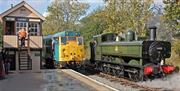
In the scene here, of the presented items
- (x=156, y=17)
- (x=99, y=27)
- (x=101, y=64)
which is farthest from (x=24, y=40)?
(x=99, y=27)

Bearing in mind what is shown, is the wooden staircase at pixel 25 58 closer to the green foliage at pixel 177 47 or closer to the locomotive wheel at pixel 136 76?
the locomotive wheel at pixel 136 76

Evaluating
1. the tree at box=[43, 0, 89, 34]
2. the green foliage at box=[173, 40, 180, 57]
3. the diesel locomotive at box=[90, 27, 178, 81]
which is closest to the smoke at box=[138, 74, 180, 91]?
the diesel locomotive at box=[90, 27, 178, 81]

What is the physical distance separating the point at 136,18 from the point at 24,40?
1386cm

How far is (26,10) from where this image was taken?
28703mm

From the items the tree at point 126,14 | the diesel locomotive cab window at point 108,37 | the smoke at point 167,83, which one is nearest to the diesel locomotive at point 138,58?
the smoke at point 167,83

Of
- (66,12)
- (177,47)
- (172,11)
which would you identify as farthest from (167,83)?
(66,12)

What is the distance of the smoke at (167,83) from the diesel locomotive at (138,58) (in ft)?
1.10

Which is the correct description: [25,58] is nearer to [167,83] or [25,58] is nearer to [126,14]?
[167,83]

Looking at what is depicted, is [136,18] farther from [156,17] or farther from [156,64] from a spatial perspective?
[156,64]

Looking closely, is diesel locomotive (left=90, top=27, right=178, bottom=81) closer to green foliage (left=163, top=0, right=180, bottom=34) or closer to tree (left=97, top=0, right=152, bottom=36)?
green foliage (left=163, top=0, right=180, bottom=34)

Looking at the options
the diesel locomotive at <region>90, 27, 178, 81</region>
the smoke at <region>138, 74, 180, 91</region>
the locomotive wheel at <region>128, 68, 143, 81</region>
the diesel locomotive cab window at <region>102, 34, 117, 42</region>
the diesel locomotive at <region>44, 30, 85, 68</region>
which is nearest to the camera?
the smoke at <region>138, 74, 180, 91</region>

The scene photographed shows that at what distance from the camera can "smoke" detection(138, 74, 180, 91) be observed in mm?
17984

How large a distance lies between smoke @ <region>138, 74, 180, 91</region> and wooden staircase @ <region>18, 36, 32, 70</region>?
11.2 m

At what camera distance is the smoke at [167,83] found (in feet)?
59.0
